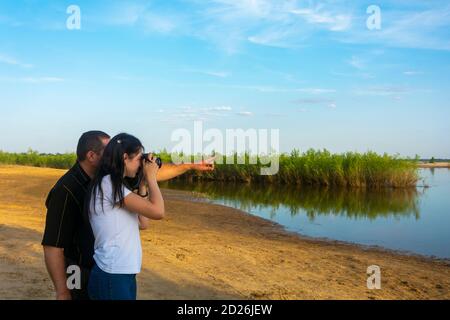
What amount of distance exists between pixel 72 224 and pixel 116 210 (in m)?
0.30

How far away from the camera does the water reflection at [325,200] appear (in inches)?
538

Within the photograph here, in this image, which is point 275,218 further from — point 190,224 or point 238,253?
point 238,253

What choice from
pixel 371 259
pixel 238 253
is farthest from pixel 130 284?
pixel 371 259

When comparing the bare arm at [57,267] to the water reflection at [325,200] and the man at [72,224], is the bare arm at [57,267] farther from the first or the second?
the water reflection at [325,200]

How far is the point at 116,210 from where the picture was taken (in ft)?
8.48

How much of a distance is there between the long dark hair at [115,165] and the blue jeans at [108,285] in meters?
0.37

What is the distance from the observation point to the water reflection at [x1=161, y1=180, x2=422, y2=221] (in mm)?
13672

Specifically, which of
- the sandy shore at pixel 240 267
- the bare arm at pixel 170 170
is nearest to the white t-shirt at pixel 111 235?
the bare arm at pixel 170 170

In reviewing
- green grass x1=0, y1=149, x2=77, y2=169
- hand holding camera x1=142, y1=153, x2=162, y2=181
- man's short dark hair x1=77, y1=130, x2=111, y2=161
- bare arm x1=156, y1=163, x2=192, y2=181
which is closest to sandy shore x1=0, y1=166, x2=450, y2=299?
bare arm x1=156, y1=163, x2=192, y2=181

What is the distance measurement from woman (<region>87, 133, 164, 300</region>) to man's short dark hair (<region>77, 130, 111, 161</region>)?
190 mm

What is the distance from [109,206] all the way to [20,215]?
8.16 m

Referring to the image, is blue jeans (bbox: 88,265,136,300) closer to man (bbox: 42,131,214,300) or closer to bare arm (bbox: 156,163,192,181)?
man (bbox: 42,131,214,300)

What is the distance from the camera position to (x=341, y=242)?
9.29m

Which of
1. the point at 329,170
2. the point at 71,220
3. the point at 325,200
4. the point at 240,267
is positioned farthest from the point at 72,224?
the point at 329,170
